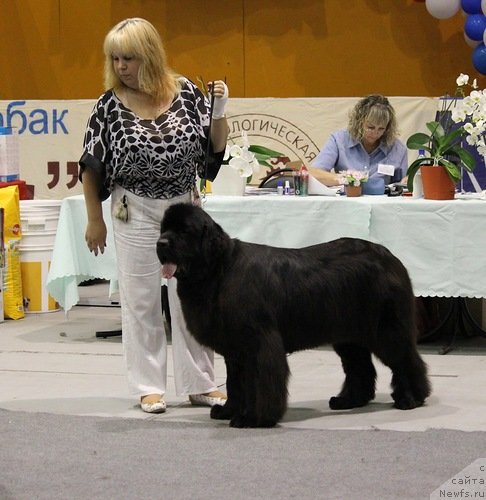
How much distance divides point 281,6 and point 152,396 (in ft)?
21.5

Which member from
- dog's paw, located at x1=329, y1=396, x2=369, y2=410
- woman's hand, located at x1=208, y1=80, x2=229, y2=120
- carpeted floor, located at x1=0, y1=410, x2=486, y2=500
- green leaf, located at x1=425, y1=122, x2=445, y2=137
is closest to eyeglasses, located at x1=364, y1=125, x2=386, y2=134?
green leaf, located at x1=425, y1=122, x2=445, y2=137

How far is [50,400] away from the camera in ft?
17.1

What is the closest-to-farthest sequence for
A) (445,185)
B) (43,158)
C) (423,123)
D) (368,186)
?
(445,185) < (368,186) < (423,123) < (43,158)

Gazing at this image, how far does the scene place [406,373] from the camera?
16.0ft

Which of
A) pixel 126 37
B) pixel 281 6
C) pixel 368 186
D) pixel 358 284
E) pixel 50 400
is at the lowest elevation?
pixel 50 400

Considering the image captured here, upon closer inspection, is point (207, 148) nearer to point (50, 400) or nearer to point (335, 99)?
point (50, 400)

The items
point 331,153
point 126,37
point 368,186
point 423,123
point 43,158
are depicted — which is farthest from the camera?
point 43,158

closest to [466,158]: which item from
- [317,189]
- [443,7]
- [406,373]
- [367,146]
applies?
[317,189]

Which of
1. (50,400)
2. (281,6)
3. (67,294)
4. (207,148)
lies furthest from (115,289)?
(281,6)

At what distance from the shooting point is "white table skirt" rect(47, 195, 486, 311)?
6215mm

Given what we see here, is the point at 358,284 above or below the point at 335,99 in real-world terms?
below

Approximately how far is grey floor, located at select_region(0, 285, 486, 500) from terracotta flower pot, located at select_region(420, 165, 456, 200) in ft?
3.12

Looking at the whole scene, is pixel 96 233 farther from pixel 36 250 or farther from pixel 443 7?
pixel 443 7

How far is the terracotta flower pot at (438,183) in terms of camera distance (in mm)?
6312
